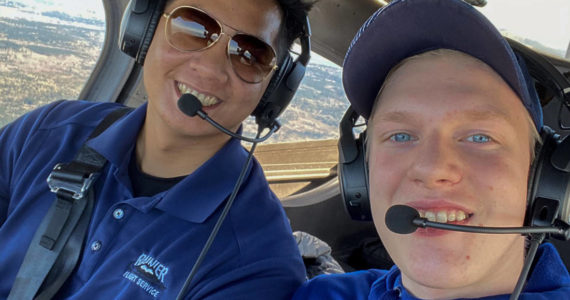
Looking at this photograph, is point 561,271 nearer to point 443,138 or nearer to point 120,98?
point 443,138

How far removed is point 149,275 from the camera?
1.13 metres

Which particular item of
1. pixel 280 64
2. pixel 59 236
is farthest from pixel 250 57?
pixel 59 236

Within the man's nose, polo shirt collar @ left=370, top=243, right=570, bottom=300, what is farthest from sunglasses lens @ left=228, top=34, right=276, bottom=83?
polo shirt collar @ left=370, top=243, right=570, bottom=300

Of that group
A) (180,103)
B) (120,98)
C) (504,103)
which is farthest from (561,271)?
(120,98)

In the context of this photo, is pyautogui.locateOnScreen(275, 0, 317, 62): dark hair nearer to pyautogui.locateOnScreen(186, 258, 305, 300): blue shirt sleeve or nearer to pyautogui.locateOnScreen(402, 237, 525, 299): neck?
pyautogui.locateOnScreen(186, 258, 305, 300): blue shirt sleeve

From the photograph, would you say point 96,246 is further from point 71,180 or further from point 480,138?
point 480,138

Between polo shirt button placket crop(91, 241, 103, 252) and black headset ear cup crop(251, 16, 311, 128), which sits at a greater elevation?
black headset ear cup crop(251, 16, 311, 128)

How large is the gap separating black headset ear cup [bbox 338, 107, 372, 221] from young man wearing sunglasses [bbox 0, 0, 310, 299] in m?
0.22

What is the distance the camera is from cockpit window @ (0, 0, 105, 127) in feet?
6.48

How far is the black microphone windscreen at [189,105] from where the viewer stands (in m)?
1.21

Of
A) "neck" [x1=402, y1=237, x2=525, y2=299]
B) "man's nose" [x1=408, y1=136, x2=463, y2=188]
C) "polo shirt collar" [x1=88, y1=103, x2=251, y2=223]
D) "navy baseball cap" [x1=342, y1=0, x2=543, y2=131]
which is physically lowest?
"polo shirt collar" [x1=88, y1=103, x2=251, y2=223]

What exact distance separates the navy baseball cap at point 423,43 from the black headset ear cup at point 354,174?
0.09 m

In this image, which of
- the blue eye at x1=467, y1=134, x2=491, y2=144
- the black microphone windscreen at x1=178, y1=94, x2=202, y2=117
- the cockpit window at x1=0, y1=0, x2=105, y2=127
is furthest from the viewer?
the cockpit window at x1=0, y1=0, x2=105, y2=127

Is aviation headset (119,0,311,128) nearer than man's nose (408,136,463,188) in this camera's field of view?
No
